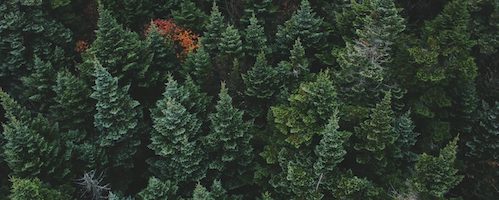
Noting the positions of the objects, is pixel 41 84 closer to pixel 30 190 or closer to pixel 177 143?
pixel 30 190

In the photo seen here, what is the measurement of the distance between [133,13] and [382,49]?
46.8 ft

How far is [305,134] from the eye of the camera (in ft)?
58.6

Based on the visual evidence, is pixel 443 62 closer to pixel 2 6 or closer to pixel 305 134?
pixel 305 134

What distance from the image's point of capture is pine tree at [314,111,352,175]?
644 inches

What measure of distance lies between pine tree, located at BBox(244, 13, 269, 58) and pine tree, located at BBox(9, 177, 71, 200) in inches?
438

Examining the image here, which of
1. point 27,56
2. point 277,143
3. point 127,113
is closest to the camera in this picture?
point 277,143

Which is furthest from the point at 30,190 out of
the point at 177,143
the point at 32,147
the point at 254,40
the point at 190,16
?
the point at 190,16

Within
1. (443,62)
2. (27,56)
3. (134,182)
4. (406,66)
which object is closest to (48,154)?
(134,182)

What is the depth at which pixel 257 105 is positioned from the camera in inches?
883

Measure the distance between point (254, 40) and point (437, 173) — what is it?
10642 mm

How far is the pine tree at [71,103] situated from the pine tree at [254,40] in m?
7.88

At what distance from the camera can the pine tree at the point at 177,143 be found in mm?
18656

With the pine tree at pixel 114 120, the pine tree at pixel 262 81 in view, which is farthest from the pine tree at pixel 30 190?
the pine tree at pixel 262 81

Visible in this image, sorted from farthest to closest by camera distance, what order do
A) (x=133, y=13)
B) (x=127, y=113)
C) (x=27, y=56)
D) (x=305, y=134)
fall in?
1. (x=133, y=13)
2. (x=27, y=56)
3. (x=127, y=113)
4. (x=305, y=134)
